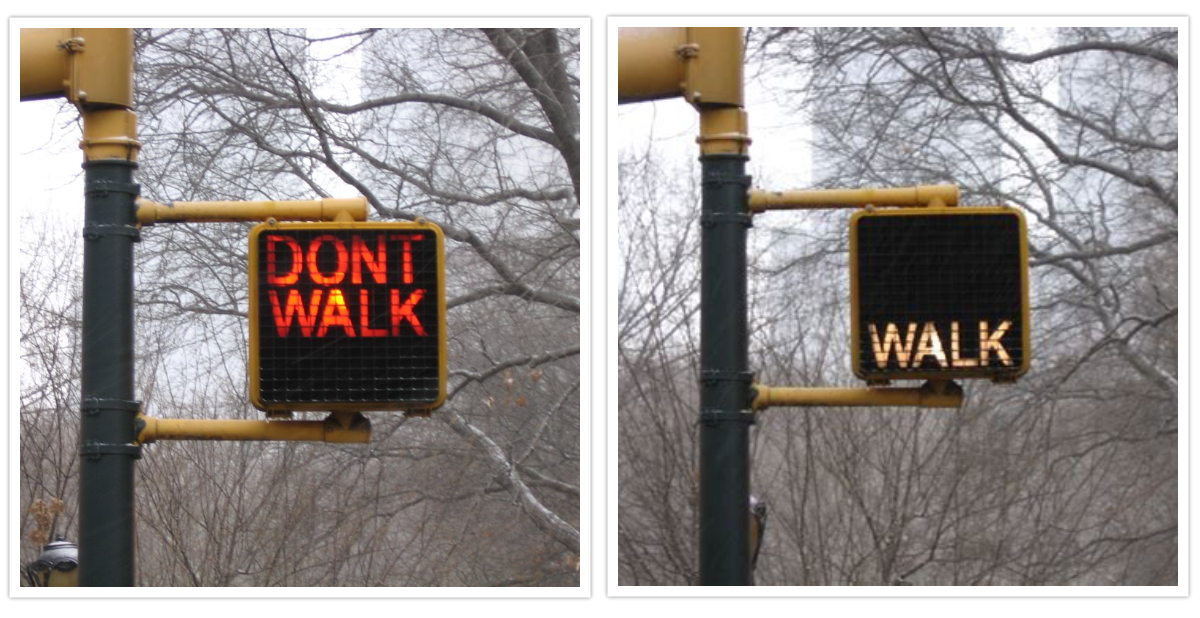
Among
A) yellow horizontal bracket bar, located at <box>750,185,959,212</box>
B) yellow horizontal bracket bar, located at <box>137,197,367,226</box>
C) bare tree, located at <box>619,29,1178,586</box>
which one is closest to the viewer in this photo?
yellow horizontal bracket bar, located at <box>137,197,367,226</box>

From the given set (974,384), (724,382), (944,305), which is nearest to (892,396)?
(944,305)

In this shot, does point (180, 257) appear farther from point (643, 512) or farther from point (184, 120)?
point (643, 512)

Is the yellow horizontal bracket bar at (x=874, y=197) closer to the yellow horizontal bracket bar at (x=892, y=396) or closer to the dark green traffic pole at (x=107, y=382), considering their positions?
the yellow horizontal bracket bar at (x=892, y=396)

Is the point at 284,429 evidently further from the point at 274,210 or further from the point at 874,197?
the point at 874,197

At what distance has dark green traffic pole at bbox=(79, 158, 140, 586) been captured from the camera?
479cm

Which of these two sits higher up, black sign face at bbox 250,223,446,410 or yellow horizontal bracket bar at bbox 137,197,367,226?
yellow horizontal bracket bar at bbox 137,197,367,226

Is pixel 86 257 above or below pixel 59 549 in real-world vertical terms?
above

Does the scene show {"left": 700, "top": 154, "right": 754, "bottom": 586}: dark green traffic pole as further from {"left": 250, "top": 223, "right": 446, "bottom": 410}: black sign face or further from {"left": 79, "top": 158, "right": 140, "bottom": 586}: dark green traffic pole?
{"left": 79, "top": 158, "right": 140, "bottom": 586}: dark green traffic pole

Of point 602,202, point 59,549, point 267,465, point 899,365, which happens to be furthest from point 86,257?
point 267,465

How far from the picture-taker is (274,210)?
4598 millimetres

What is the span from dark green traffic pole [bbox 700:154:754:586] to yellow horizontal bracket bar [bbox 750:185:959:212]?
155 millimetres

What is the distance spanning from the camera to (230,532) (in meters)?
11.3

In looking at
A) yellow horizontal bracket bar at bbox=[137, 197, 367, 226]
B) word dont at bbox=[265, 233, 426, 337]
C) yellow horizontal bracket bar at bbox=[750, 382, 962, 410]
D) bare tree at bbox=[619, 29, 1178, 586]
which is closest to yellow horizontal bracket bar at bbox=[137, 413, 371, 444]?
word dont at bbox=[265, 233, 426, 337]

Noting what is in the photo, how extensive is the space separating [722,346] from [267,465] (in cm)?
693
